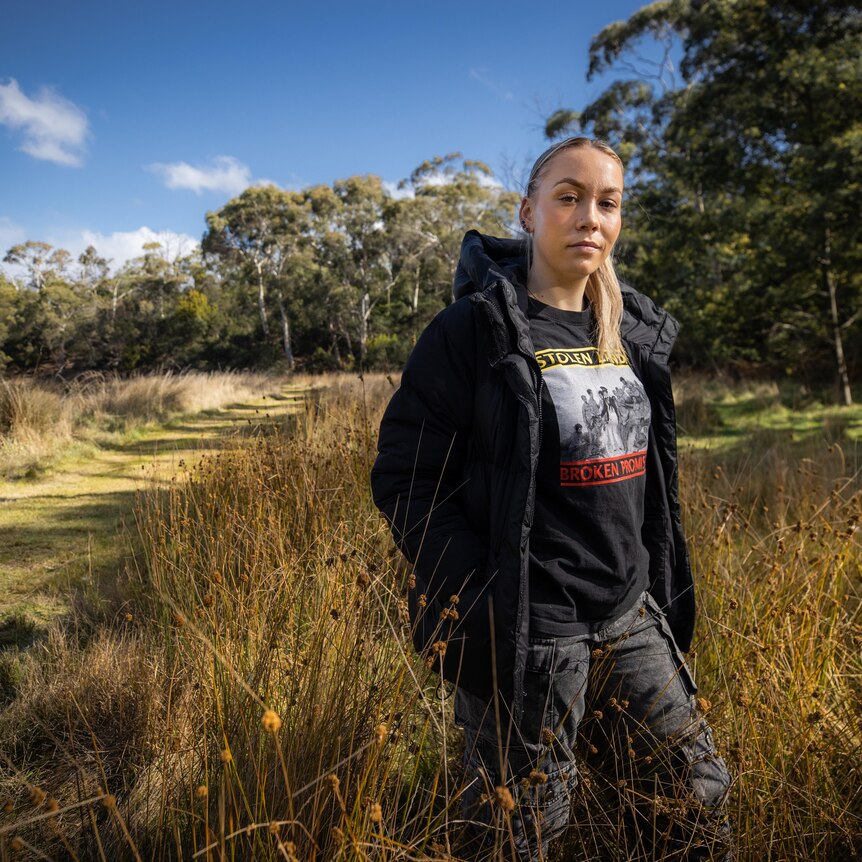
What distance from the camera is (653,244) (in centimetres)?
1519

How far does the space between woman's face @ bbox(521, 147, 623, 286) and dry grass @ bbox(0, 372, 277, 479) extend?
6.54 meters

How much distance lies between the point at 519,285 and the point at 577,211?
8.4 inches

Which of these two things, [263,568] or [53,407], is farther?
[53,407]

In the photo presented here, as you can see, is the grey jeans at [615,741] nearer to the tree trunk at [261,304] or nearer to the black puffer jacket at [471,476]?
the black puffer jacket at [471,476]

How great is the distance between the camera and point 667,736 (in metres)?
1.40

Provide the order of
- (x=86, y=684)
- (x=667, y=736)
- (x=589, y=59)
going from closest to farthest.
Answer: (x=667, y=736), (x=86, y=684), (x=589, y=59)

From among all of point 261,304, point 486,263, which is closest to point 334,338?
point 261,304

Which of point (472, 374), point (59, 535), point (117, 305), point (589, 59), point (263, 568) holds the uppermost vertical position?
point (589, 59)

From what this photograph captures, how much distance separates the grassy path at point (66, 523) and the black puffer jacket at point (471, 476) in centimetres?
223

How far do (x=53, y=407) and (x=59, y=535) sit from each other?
4.72 metres

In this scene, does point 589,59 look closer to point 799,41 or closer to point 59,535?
point 799,41

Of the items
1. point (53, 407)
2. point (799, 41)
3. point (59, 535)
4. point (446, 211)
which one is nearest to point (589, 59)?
point (446, 211)

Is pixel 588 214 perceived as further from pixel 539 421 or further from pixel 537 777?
pixel 537 777

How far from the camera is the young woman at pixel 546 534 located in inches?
51.7
